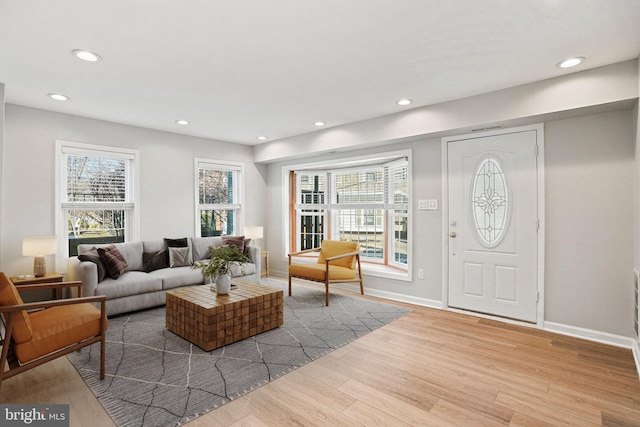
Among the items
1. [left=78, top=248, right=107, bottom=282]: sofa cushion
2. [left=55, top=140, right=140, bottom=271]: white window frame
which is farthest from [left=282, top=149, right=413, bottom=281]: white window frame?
[left=78, top=248, right=107, bottom=282]: sofa cushion

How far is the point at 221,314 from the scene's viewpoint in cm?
293

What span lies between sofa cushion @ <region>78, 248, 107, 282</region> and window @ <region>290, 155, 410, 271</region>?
3071mm

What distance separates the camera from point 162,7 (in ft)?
6.63

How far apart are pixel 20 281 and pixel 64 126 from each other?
1.95 metres

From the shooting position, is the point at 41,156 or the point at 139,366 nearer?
the point at 139,366

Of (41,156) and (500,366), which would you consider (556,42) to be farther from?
(41,156)

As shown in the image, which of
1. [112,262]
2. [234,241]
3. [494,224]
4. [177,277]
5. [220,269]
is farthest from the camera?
[234,241]

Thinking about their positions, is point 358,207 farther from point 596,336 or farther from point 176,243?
point 596,336

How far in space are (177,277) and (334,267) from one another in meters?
2.04

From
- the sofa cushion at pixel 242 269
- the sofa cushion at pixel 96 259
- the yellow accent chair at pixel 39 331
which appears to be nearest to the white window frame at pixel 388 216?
the sofa cushion at pixel 242 269

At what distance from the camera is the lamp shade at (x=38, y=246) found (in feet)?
11.6

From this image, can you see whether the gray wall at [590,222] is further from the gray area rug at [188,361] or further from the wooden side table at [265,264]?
the wooden side table at [265,264]

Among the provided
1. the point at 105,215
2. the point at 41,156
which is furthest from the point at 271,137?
the point at 41,156

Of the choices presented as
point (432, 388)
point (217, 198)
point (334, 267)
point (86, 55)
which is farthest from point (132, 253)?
point (432, 388)
